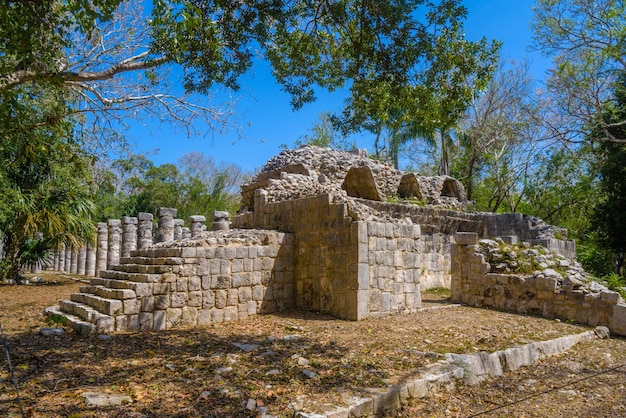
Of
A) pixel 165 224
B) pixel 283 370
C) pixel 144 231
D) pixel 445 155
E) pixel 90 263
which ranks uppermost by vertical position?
pixel 445 155

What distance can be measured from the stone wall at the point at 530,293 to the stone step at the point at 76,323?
7.89 meters

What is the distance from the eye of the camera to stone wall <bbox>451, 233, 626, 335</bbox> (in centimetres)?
814

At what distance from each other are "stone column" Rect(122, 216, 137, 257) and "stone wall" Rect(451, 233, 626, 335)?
12755 mm

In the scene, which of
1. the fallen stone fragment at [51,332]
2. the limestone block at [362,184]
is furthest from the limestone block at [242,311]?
the limestone block at [362,184]

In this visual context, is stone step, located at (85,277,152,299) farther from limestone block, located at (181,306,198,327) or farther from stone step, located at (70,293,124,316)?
limestone block, located at (181,306,198,327)

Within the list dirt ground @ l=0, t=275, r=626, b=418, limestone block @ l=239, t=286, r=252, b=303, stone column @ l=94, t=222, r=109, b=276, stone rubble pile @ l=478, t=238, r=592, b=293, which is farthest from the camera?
stone column @ l=94, t=222, r=109, b=276

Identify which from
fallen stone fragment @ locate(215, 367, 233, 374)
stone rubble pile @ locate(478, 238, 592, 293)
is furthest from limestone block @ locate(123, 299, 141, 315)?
stone rubble pile @ locate(478, 238, 592, 293)

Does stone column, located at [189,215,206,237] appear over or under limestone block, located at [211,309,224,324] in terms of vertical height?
over

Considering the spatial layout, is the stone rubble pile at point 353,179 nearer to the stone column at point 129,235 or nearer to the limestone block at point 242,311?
the limestone block at point 242,311

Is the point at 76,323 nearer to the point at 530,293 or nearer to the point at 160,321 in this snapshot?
the point at 160,321

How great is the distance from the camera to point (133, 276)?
299 inches

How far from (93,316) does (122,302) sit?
438 millimetres

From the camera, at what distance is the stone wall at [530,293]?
8141 mm

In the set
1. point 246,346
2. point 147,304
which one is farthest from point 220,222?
point 246,346
